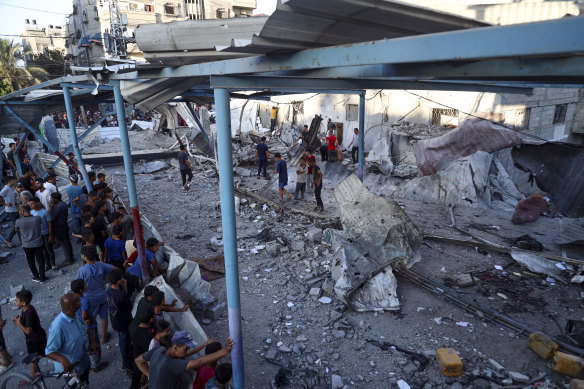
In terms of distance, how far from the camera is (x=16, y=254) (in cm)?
723

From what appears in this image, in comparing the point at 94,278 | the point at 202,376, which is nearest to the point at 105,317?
the point at 94,278

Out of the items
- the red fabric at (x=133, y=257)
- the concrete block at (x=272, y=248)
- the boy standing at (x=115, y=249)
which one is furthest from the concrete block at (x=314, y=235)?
the boy standing at (x=115, y=249)

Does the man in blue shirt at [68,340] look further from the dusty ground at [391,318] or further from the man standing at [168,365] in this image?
the dusty ground at [391,318]

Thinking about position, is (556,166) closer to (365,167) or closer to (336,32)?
(365,167)

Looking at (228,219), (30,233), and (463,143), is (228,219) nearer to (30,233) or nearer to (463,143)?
(30,233)

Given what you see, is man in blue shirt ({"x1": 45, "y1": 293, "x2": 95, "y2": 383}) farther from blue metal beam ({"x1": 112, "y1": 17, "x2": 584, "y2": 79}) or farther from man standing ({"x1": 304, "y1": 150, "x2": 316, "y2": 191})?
man standing ({"x1": 304, "y1": 150, "x2": 316, "y2": 191})

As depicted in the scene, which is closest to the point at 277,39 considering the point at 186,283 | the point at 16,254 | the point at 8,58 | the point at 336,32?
the point at 336,32

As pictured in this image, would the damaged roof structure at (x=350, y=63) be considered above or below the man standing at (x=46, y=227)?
above

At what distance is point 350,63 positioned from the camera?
6.51ft

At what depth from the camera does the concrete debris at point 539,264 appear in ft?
19.6

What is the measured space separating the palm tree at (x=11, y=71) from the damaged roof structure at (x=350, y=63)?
25.2m

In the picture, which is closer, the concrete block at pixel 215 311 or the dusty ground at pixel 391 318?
the dusty ground at pixel 391 318

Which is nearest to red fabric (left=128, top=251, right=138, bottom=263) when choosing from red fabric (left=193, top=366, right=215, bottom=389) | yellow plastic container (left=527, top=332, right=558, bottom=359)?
red fabric (left=193, top=366, right=215, bottom=389)

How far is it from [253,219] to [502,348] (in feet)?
19.5
